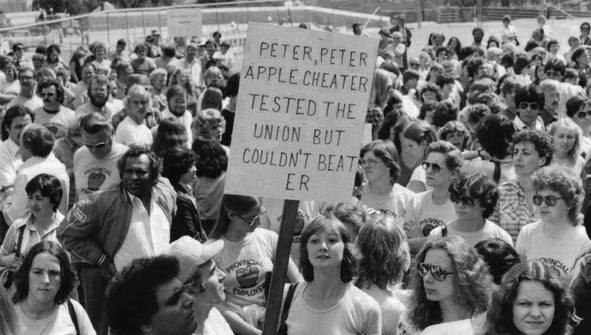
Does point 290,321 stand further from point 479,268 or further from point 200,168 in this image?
point 200,168


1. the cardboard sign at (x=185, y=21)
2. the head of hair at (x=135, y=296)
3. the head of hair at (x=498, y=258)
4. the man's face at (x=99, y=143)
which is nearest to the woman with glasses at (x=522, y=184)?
the head of hair at (x=498, y=258)

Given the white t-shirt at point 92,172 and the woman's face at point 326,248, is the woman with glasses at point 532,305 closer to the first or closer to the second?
the woman's face at point 326,248

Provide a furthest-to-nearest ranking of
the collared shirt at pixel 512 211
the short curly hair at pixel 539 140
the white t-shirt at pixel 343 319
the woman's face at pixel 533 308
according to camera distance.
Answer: the short curly hair at pixel 539 140 → the collared shirt at pixel 512 211 → the white t-shirt at pixel 343 319 → the woman's face at pixel 533 308

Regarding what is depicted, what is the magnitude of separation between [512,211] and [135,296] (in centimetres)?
363

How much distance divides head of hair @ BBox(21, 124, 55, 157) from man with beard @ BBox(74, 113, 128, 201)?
0.22 meters

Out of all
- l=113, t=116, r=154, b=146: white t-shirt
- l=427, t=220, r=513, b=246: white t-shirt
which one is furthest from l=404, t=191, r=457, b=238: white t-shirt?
l=113, t=116, r=154, b=146: white t-shirt

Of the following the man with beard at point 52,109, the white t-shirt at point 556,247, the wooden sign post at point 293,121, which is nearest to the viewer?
the wooden sign post at point 293,121

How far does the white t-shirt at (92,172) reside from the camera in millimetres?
8062

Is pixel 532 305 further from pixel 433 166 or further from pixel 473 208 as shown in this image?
pixel 433 166

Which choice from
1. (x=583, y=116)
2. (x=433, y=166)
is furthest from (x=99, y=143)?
(x=583, y=116)

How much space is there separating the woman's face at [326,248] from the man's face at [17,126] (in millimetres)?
4463

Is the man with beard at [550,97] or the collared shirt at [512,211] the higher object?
the collared shirt at [512,211]

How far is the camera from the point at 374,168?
7.28m

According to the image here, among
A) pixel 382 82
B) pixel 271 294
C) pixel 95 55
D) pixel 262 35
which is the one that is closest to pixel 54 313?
pixel 271 294
